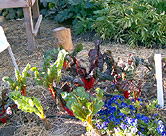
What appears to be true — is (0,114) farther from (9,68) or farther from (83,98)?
(9,68)

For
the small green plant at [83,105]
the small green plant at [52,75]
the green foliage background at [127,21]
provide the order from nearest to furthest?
the small green plant at [83,105] < the small green plant at [52,75] < the green foliage background at [127,21]

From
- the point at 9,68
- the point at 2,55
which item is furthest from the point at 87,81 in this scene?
the point at 2,55

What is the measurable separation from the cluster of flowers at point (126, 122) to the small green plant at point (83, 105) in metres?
0.11

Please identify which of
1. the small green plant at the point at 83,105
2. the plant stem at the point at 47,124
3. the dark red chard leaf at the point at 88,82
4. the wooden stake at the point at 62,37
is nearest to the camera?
the small green plant at the point at 83,105

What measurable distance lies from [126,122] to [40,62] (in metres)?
2.06

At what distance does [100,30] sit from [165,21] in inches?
42.2

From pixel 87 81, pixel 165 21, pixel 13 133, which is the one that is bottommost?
pixel 13 133

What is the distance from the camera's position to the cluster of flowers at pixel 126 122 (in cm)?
184

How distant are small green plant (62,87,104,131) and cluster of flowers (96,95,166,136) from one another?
0.11 meters

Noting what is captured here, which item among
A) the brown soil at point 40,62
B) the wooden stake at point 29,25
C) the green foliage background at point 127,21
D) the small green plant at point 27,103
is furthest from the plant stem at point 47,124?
the green foliage background at point 127,21

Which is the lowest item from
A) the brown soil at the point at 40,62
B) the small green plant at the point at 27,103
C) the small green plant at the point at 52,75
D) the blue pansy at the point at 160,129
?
the brown soil at the point at 40,62

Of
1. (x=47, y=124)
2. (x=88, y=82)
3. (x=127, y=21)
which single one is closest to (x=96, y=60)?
(x=88, y=82)

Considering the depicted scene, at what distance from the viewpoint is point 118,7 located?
402 centimetres

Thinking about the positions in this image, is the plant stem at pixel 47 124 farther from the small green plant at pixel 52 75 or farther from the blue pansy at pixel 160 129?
the blue pansy at pixel 160 129
